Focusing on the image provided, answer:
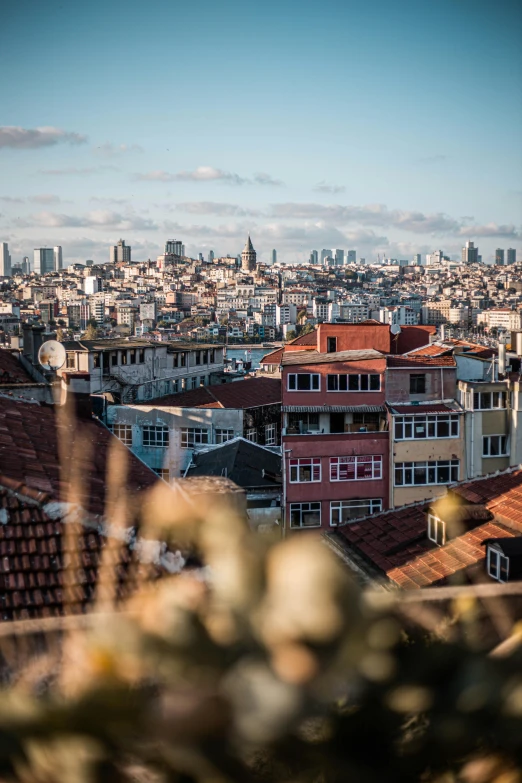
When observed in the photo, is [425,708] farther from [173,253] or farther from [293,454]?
[173,253]

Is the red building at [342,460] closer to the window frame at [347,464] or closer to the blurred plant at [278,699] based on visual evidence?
the window frame at [347,464]

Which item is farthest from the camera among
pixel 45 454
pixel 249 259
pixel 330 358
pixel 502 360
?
pixel 249 259

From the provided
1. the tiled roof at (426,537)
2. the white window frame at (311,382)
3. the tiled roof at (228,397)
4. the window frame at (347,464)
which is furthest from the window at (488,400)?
the tiled roof at (228,397)

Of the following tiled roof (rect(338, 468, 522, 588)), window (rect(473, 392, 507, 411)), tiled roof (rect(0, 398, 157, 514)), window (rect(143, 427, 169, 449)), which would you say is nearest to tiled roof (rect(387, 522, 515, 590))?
tiled roof (rect(338, 468, 522, 588))

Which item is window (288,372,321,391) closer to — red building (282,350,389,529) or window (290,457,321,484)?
A: red building (282,350,389,529)

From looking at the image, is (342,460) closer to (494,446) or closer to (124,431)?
(494,446)

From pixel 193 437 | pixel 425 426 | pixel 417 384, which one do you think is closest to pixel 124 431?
pixel 193 437

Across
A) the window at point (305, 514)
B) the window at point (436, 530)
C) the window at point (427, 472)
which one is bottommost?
the window at point (305, 514)
